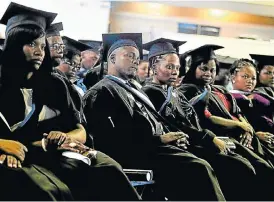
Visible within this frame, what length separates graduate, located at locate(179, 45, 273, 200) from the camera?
8.90ft

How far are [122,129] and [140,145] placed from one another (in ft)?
0.45

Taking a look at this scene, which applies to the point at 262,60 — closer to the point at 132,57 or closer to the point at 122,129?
the point at 132,57

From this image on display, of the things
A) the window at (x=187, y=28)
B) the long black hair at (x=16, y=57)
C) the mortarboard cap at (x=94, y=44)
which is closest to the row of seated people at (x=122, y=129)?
the long black hair at (x=16, y=57)

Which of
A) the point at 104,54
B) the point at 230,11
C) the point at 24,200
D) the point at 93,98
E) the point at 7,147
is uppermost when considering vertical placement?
the point at 230,11

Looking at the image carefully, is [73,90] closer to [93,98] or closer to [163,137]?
[93,98]

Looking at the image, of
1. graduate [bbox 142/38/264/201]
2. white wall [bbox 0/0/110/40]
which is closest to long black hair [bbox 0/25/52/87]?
white wall [bbox 0/0/110/40]

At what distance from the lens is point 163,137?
2.36 m

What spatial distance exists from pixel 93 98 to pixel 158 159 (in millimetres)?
460

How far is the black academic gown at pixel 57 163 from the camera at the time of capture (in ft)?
6.00

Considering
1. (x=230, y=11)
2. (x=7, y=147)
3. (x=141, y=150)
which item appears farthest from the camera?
(x=230, y=11)

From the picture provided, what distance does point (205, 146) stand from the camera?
2.59 metres

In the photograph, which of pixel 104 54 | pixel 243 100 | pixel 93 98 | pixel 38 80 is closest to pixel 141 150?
pixel 93 98

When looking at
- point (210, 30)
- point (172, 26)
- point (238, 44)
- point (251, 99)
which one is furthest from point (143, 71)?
point (210, 30)

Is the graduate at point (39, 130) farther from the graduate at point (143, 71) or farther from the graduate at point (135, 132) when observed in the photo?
the graduate at point (143, 71)
